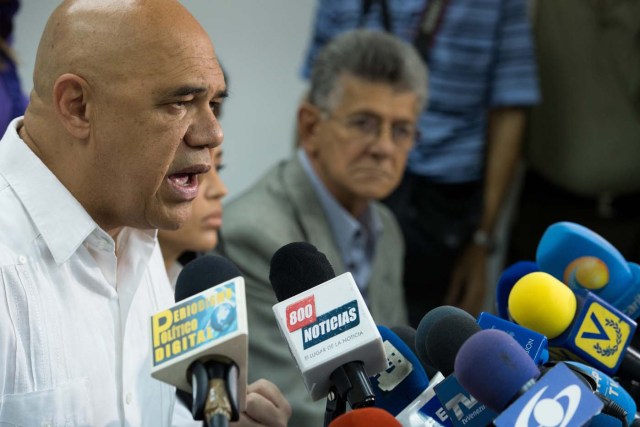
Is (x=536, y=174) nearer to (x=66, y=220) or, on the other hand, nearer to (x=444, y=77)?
(x=444, y=77)

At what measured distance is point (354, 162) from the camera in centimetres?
277

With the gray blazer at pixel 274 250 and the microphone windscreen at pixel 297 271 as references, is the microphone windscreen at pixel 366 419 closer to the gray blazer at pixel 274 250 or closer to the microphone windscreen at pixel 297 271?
the microphone windscreen at pixel 297 271

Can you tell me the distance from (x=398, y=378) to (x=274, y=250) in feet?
3.42

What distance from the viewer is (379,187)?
2.77 metres

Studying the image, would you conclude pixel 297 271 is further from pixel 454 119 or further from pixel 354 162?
pixel 454 119

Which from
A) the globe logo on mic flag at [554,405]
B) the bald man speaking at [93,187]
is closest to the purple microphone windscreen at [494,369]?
the globe logo on mic flag at [554,405]

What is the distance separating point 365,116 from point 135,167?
1.40 meters

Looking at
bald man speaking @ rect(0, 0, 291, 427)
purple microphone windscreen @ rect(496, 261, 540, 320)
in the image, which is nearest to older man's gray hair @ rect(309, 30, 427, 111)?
purple microphone windscreen @ rect(496, 261, 540, 320)

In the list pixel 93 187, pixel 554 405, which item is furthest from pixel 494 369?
pixel 93 187

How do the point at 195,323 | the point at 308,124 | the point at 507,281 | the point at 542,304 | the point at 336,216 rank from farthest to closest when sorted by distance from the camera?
the point at 308,124 → the point at 336,216 → the point at 507,281 → the point at 542,304 → the point at 195,323

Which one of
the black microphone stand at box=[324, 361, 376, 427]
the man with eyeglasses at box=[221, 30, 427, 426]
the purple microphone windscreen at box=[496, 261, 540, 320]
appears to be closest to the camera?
the black microphone stand at box=[324, 361, 376, 427]

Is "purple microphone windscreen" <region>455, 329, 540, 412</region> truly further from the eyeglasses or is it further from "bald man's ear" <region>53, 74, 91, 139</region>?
the eyeglasses

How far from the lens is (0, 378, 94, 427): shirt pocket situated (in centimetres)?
138

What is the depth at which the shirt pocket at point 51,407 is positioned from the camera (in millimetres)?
1382
